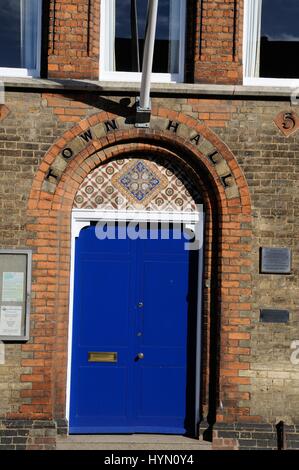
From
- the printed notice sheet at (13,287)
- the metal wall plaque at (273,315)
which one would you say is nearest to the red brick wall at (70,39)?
the printed notice sheet at (13,287)

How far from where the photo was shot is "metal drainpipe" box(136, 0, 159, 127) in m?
7.18

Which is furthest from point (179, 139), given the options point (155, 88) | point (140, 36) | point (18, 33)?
point (18, 33)

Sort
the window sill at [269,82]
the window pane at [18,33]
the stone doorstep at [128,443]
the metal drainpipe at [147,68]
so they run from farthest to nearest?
the window pane at [18,33] < the window sill at [269,82] < the stone doorstep at [128,443] < the metal drainpipe at [147,68]

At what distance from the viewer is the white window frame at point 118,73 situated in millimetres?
8234

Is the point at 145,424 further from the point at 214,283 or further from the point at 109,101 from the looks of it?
the point at 109,101

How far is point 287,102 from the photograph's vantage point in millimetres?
8039

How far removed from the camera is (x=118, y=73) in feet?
27.1

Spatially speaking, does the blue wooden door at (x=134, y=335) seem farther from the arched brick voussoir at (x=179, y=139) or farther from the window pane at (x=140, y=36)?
the window pane at (x=140, y=36)

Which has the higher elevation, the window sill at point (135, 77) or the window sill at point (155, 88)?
the window sill at point (135, 77)

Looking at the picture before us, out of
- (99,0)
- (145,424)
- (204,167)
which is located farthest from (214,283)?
(99,0)

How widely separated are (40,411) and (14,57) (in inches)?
166

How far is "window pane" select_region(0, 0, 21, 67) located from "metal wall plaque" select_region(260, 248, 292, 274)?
12.3 feet

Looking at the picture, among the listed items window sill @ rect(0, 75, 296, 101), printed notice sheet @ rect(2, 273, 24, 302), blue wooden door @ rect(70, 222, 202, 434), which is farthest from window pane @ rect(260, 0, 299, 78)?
printed notice sheet @ rect(2, 273, 24, 302)

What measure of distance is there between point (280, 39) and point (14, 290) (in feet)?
14.6
